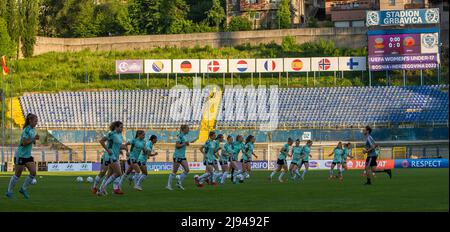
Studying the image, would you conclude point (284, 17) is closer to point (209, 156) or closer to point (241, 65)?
point (241, 65)

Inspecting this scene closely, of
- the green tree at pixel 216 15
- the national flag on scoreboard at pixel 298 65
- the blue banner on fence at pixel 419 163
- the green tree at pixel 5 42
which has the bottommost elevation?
the blue banner on fence at pixel 419 163

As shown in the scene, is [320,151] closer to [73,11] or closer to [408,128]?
[408,128]

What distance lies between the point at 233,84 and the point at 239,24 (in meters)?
21.7

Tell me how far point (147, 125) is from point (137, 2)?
42278 mm

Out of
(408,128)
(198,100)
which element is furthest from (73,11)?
(408,128)

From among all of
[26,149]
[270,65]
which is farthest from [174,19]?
[26,149]

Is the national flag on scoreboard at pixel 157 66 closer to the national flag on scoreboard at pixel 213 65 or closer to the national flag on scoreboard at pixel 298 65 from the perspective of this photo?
the national flag on scoreboard at pixel 213 65

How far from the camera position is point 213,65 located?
99.5m

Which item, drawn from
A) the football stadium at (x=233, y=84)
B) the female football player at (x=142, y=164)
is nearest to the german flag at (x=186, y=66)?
the football stadium at (x=233, y=84)

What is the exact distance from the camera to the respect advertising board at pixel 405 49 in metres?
92.4

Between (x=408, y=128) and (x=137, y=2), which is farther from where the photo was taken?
(x=137, y=2)

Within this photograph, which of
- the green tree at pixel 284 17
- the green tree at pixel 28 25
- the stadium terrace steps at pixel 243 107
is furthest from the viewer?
the green tree at pixel 284 17

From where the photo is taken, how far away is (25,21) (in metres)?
111

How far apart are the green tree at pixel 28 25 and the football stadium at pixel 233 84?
0.59 ft
